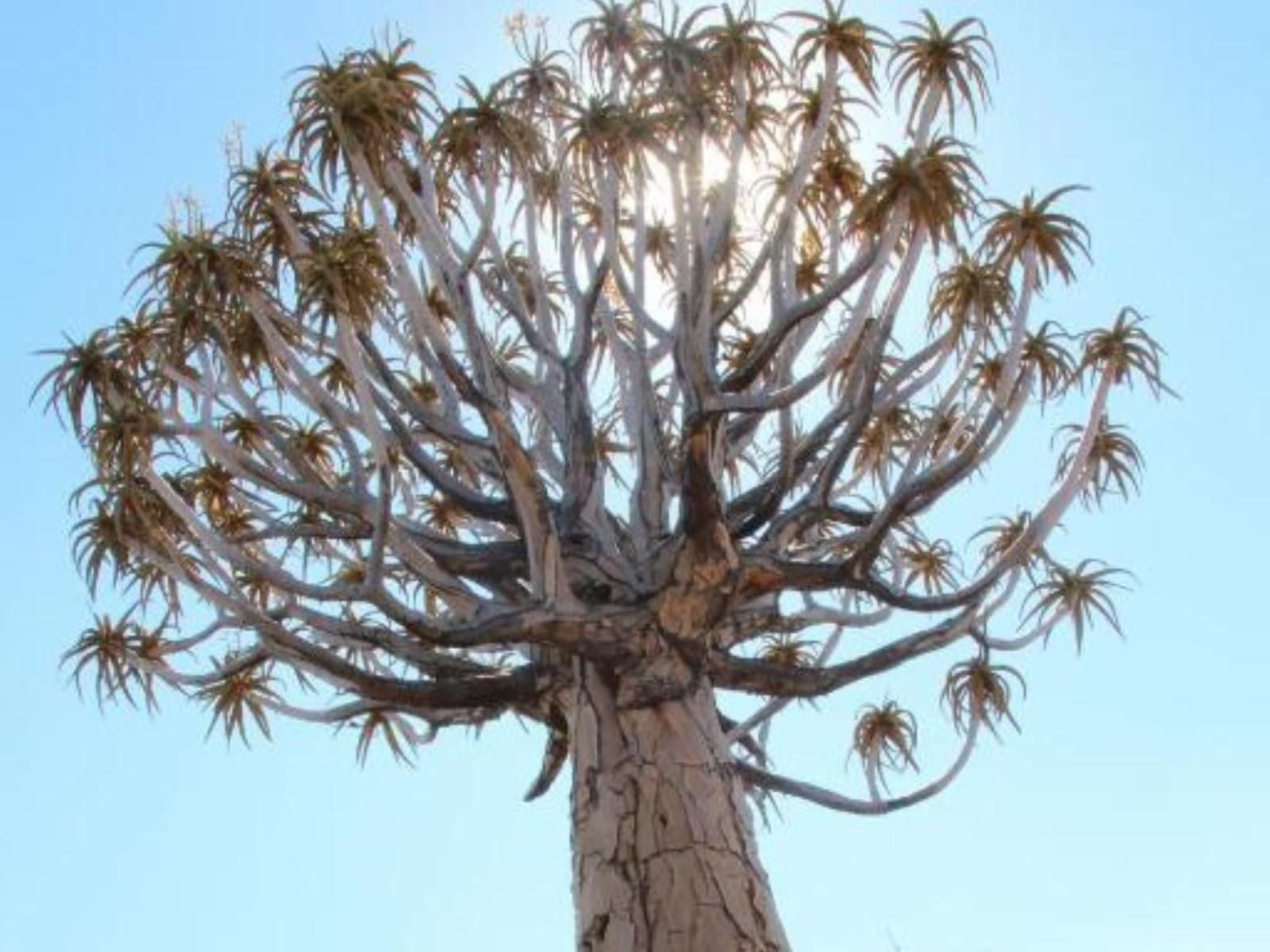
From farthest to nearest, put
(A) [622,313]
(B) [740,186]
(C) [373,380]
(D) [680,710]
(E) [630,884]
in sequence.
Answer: (A) [622,313] → (B) [740,186] → (C) [373,380] → (D) [680,710] → (E) [630,884]

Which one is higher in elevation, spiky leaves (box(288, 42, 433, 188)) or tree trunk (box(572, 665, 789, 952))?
spiky leaves (box(288, 42, 433, 188))

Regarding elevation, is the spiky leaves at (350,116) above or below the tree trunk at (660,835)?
above

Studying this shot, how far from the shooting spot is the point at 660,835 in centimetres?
980

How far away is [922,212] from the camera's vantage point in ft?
35.5

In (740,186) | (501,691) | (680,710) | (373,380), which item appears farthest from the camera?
(740,186)

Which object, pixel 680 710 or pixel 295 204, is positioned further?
pixel 295 204

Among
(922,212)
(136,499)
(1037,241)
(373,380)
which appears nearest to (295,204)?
(373,380)

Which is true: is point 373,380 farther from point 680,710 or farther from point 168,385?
point 680,710

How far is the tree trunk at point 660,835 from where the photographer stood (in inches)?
375

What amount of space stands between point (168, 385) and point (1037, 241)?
5.53 meters

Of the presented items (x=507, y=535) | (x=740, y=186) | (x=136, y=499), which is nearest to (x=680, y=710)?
(x=507, y=535)

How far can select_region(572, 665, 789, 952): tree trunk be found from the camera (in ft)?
31.2

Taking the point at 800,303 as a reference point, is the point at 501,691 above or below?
below

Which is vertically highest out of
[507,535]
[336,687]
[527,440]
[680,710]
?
[527,440]
